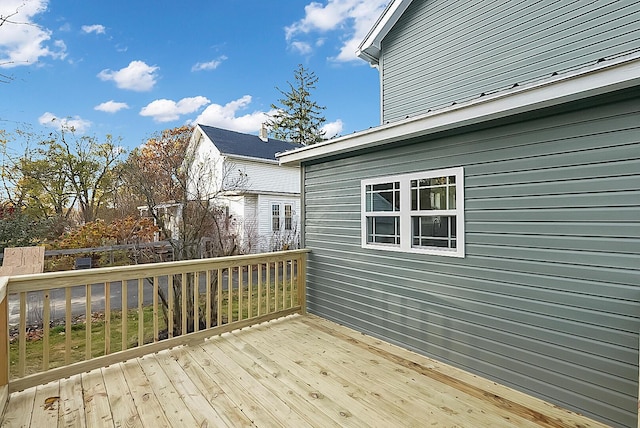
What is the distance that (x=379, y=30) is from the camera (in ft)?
20.0

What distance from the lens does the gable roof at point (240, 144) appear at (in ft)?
42.3

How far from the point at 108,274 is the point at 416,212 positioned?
314 centimetres

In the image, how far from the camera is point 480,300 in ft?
9.55

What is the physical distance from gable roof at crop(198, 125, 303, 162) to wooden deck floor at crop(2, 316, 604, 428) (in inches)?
399

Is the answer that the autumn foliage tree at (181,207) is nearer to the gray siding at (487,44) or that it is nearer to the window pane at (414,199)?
the window pane at (414,199)

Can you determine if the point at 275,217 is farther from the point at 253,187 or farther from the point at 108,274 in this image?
the point at 108,274

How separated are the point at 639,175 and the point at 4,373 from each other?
4846mm

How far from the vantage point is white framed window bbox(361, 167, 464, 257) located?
10.3 ft

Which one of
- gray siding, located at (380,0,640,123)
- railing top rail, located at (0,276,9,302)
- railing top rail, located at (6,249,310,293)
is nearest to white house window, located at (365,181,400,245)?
gray siding, located at (380,0,640,123)

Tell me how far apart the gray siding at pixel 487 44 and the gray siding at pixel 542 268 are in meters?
1.75

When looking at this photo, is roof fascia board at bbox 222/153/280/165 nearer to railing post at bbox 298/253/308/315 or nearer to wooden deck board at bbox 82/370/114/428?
→ railing post at bbox 298/253/308/315

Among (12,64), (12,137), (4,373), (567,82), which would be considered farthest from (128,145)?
(567,82)

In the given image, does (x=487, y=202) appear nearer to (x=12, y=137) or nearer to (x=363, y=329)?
(x=363, y=329)

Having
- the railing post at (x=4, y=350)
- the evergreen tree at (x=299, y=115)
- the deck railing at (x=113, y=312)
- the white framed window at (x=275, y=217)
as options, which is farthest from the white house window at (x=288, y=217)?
the railing post at (x=4, y=350)
